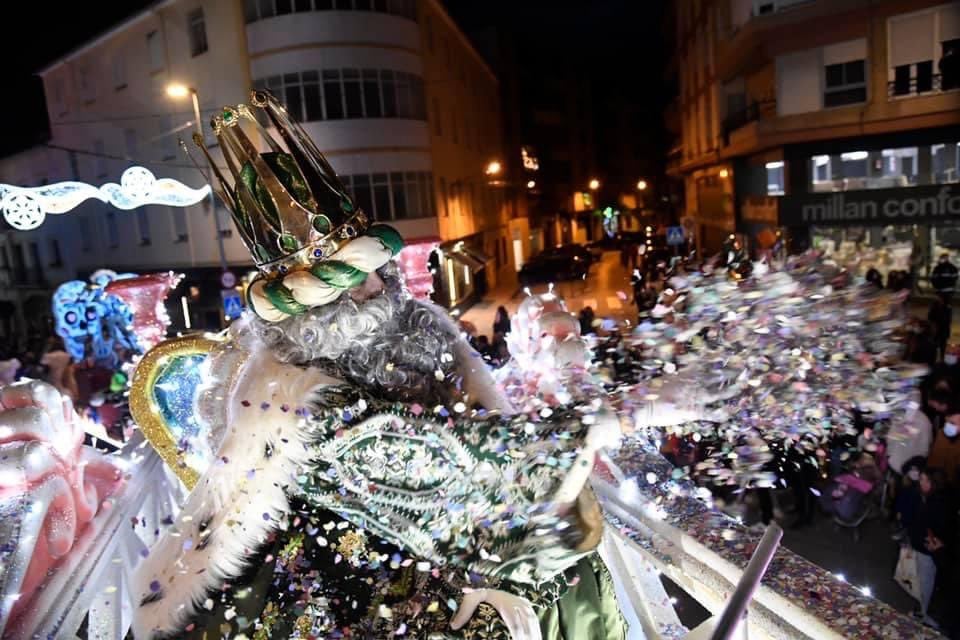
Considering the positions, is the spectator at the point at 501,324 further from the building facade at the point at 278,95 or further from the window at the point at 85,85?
the window at the point at 85,85

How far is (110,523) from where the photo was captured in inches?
104

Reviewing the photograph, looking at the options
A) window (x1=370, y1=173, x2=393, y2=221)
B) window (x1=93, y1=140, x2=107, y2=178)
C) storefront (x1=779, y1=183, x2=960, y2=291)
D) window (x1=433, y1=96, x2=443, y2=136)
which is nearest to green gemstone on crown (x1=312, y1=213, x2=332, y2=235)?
storefront (x1=779, y1=183, x2=960, y2=291)

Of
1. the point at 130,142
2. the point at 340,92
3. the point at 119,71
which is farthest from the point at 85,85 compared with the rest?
the point at 340,92

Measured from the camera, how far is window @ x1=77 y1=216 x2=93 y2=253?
27.3 meters

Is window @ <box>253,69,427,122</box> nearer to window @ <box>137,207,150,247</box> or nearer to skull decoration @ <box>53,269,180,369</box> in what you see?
window @ <box>137,207,150,247</box>

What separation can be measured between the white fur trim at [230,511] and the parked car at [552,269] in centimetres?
2447

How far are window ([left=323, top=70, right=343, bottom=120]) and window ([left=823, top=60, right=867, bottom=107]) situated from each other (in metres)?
12.5

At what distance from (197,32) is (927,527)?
2109cm

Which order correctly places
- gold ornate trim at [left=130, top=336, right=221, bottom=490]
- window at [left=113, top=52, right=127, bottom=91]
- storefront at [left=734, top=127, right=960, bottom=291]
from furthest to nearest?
window at [left=113, top=52, right=127, bottom=91]
storefront at [left=734, top=127, right=960, bottom=291]
gold ornate trim at [left=130, top=336, right=221, bottom=490]

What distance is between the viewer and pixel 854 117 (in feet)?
52.6

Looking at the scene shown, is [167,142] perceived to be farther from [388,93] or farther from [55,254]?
[55,254]

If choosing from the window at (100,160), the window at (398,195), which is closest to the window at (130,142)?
the window at (100,160)

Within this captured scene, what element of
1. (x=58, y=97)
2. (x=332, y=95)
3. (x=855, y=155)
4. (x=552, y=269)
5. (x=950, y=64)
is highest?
(x=58, y=97)

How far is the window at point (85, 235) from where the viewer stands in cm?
2730
